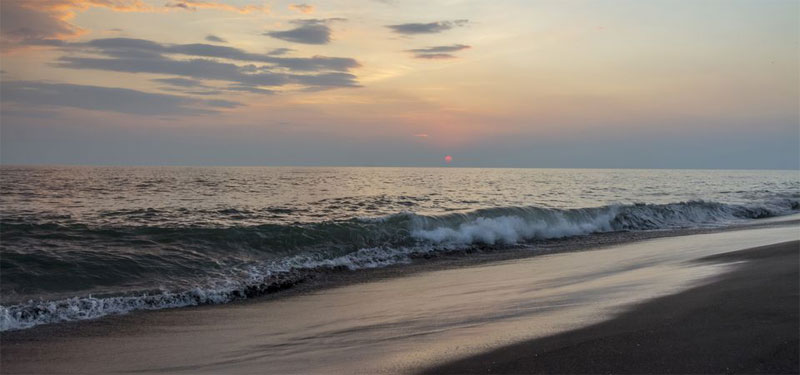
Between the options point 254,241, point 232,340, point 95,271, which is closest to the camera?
point 232,340

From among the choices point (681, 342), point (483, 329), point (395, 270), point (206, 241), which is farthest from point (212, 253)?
point (681, 342)

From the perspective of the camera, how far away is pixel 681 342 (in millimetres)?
4441

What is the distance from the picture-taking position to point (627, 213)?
23812mm

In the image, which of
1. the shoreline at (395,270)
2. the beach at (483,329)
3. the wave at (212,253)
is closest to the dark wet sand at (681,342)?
the beach at (483,329)

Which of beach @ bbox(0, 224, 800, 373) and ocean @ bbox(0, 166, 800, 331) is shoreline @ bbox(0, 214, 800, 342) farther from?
ocean @ bbox(0, 166, 800, 331)

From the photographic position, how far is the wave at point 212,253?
935cm

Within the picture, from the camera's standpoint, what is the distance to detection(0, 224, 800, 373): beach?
4.35 meters

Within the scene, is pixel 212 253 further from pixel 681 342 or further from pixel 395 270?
pixel 681 342

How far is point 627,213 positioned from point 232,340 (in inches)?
827

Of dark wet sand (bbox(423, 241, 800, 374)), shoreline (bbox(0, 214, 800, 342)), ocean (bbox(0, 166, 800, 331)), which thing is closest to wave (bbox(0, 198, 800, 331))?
ocean (bbox(0, 166, 800, 331))

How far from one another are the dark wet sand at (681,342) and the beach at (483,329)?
0.04 ft

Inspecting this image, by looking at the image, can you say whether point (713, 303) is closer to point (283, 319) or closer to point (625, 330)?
point (625, 330)

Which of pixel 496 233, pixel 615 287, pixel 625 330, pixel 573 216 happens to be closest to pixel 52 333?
pixel 625 330

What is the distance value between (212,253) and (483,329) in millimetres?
9399
